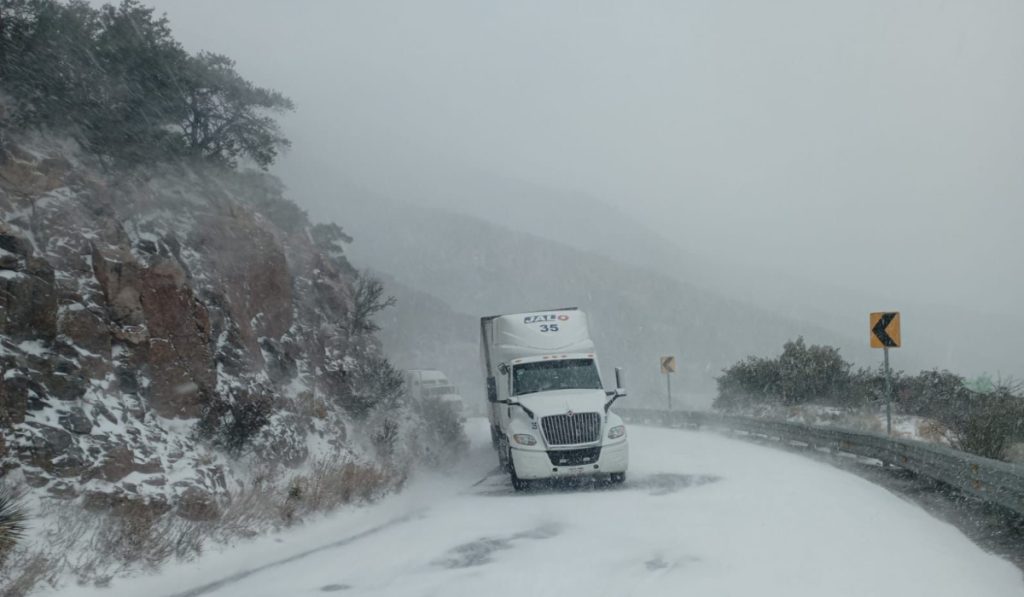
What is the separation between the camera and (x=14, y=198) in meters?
12.3

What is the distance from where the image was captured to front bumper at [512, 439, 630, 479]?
14938 mm

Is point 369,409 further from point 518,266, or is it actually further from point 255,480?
point 518,266

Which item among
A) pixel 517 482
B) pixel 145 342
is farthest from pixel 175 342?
pixel 517 482

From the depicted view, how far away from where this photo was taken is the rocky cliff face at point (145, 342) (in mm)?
10555

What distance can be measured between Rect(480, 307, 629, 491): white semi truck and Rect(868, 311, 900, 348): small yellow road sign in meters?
8.08

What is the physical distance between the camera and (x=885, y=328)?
2073 cm

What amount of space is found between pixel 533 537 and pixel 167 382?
662 cm

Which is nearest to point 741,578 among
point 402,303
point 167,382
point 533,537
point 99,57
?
point 533,537

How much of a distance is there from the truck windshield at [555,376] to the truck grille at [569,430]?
1.67m

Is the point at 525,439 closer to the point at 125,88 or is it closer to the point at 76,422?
the point at 76,422

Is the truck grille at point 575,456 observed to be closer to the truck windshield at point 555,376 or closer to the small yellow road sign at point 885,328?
the truck windshield at point 555,376

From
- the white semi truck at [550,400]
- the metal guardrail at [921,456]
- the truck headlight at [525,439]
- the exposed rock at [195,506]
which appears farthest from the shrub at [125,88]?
the metal guardrail at [921,456]

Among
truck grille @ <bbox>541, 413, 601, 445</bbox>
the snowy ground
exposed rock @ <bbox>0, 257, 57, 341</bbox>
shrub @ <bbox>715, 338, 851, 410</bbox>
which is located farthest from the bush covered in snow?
exposed rock @ <bbox>0, 257, 57, 341</bbox>

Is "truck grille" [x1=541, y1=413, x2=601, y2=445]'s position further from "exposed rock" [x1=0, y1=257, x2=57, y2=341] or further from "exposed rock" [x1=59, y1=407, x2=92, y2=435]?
"exposed rock" [x1=0, y1=257, x2=57, y2=341]
